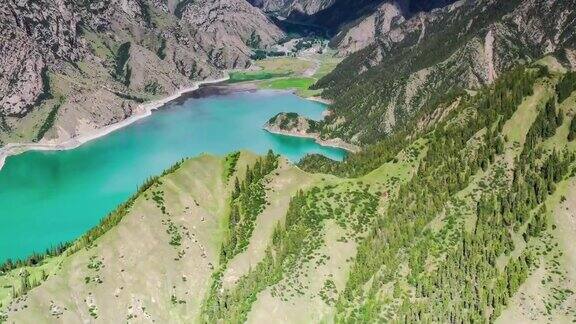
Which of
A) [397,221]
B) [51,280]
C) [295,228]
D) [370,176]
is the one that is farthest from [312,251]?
[51,280]

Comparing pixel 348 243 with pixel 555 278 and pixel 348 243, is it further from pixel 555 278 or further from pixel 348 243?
pixel 555 278

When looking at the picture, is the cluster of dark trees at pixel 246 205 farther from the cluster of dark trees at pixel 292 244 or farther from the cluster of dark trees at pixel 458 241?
the cluster of dark trees at pixel 458 241

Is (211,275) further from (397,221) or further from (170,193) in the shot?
(397,221)

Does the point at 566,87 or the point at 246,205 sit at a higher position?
the point at 566,87

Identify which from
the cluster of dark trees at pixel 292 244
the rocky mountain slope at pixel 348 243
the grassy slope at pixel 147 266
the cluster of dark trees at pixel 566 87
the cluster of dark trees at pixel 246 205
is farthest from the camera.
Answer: the cluster of dark trees at pixel 566 87

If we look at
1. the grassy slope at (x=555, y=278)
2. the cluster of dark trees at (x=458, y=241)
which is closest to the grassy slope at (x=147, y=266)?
the cluster of dark trees at (x=458, y=241)

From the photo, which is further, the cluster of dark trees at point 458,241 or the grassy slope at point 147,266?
the cluster of dark trees at point 458,241

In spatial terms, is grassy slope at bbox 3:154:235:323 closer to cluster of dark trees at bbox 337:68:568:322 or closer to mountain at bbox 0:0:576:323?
mountain at bbox 0:0:576:323

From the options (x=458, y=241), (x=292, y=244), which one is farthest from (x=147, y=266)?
(x=458, y=241)

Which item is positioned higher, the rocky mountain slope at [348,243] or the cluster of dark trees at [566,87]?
the cluster of dark trees at [566,87]

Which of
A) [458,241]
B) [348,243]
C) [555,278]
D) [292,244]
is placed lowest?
[555,278]

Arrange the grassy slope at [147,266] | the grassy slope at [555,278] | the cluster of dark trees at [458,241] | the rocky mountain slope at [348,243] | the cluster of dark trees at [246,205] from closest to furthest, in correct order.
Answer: the grassy slope at [147,266] < the rocky mountain slope at [348,243] < the grassy slope at [555,278] < the cluster of dark trees at [458,241] < the cluster of dark trees at [246,205]
